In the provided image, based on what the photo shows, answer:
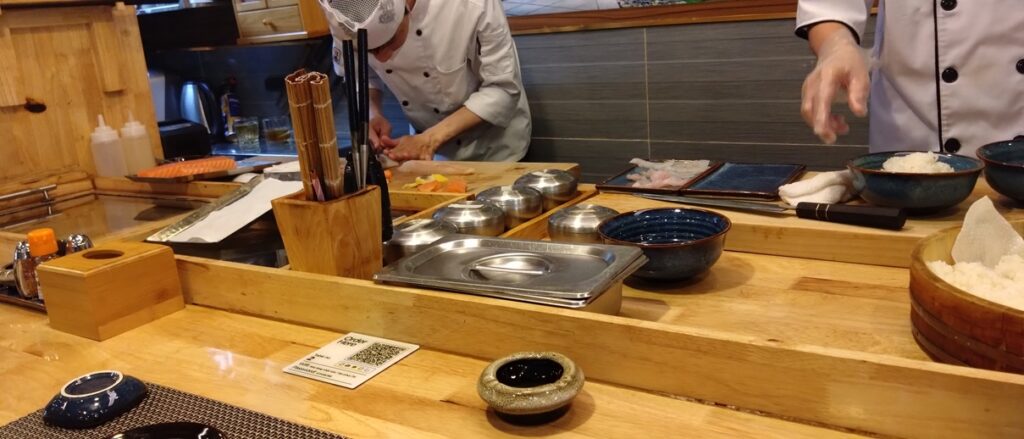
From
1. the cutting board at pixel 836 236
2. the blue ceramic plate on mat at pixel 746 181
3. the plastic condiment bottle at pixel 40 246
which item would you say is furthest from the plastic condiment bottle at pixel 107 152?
the cutting board at pixel 836 236

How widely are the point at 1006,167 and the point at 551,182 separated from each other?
2.78 feet

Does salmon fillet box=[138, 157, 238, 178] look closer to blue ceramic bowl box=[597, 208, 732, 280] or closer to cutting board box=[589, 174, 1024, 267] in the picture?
blue ceramic bowl box=[597, 208, 732, 280]

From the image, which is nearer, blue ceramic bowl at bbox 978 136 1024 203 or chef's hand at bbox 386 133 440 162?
blue ceramic bowl at bbox 978 136 1024 203

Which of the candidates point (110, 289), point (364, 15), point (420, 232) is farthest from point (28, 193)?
point (420, 232)

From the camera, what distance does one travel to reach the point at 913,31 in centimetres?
182

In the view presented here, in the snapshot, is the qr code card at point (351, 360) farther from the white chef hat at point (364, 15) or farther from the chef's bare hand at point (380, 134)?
the chef's bare hand at point (380, 134)

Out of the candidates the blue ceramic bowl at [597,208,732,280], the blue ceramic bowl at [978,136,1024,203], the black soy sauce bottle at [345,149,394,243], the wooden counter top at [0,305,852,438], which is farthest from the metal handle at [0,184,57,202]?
the blue ceramic bowl at [978,136,1024,203]

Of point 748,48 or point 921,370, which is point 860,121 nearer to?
point 748,48

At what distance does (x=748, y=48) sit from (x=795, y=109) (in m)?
0.30

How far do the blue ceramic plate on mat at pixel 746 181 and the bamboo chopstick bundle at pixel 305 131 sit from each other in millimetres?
813

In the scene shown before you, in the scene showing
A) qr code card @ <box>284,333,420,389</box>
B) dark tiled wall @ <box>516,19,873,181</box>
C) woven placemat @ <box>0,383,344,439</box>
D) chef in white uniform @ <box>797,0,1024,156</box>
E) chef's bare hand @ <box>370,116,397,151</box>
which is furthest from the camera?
dark tiled wall @ <box>516,19,873,181</box>

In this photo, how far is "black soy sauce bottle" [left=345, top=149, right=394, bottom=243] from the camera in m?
1.30

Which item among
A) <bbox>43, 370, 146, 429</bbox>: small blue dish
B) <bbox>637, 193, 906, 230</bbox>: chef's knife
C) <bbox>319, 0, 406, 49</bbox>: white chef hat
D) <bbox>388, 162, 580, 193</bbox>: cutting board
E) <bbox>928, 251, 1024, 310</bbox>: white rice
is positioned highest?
<bbox>319, 0, 406, 49</bbox>: white chef hat

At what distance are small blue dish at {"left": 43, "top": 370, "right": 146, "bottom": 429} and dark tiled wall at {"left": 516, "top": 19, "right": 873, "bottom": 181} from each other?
261 centimetres
